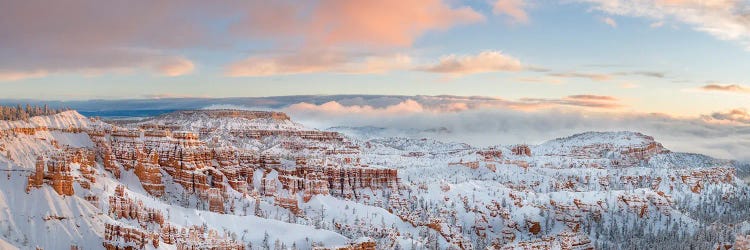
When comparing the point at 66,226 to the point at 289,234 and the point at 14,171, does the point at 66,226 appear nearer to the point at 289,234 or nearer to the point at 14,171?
the point at 14,171

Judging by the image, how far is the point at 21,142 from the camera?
146 meters

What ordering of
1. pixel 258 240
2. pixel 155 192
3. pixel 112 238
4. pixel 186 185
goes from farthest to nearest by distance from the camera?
pixel 186 185 < pixel 155 192 < pixel 258 240 < pixel 112 238

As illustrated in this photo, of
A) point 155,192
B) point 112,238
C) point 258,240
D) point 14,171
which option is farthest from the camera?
point 155,192

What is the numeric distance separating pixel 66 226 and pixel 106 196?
52.5ft

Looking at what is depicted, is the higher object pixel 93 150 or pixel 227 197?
pixel 93 150

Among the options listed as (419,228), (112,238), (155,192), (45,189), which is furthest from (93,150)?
(419,228)

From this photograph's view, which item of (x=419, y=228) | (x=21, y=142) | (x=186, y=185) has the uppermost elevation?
(x=21, y=142)

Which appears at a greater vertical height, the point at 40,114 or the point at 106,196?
the point at 40,114

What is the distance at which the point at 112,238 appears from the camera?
11631cm

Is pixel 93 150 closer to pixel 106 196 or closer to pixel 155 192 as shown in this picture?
pixel 155 192

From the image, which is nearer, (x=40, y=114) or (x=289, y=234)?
(x=289, y=234)

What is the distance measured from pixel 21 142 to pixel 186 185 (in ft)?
139

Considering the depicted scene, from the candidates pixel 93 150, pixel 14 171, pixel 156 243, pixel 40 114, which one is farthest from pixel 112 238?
pixel 40 114

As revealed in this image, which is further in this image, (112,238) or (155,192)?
(155,192)
